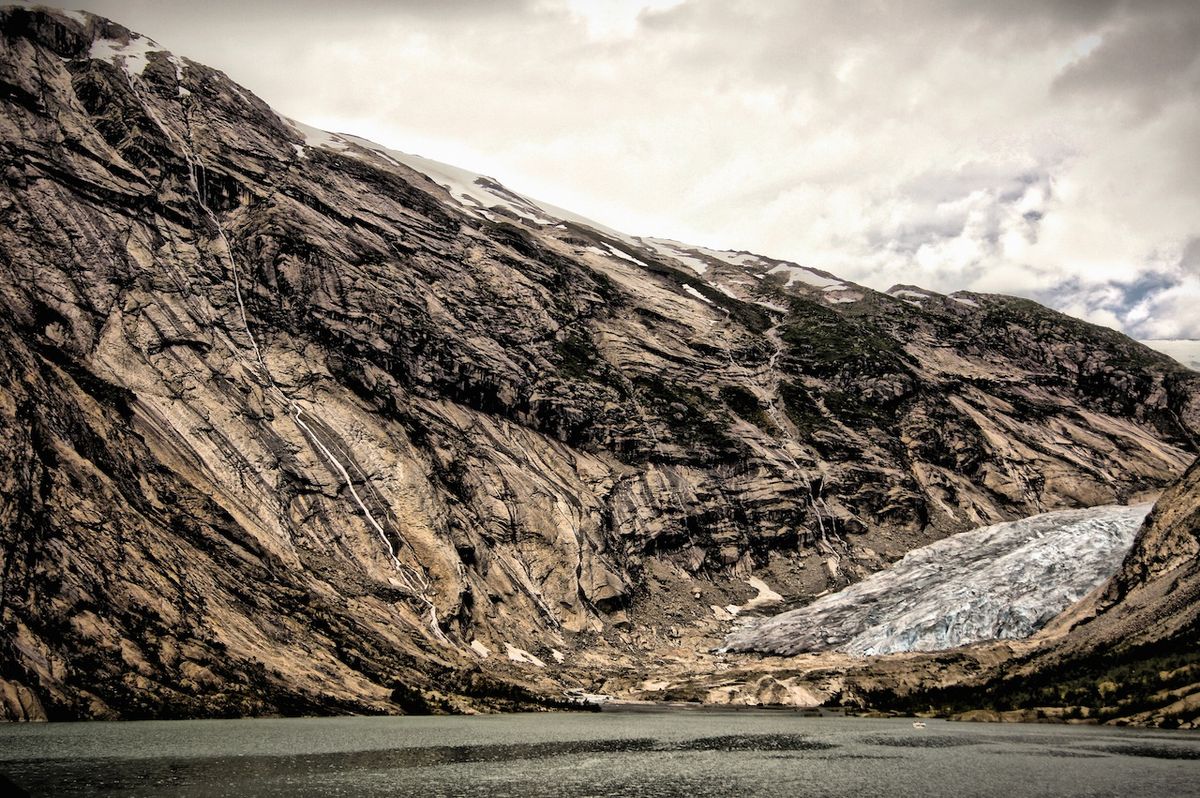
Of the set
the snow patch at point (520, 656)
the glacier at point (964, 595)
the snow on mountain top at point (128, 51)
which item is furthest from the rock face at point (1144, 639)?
the snow on mountain top at point (128, 51)

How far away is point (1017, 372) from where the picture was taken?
197 metres

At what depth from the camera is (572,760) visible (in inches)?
2292

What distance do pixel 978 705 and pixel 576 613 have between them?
170 feet

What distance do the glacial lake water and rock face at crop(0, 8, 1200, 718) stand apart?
540 inches

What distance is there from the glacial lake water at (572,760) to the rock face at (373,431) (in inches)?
540

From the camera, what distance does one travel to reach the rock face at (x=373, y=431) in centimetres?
8025

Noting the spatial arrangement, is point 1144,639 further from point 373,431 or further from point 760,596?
point 373,431

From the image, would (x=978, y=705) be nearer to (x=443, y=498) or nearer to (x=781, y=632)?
(x=781, y=632)

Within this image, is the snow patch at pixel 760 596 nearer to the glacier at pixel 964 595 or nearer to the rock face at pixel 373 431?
the rock face at pixel 373 431

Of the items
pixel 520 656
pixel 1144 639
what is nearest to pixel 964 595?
pixel 1144 639

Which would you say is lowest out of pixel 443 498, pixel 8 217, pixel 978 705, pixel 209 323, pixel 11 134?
pixel 978 705

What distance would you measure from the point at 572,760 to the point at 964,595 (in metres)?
83.4

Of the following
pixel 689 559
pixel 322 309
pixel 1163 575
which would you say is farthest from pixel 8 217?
pixel 1163 575

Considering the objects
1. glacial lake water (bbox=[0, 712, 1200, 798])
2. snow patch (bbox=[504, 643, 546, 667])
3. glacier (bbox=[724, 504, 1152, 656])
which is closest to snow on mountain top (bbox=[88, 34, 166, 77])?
snow patch (bbox=[504, 643, 546, 667])
